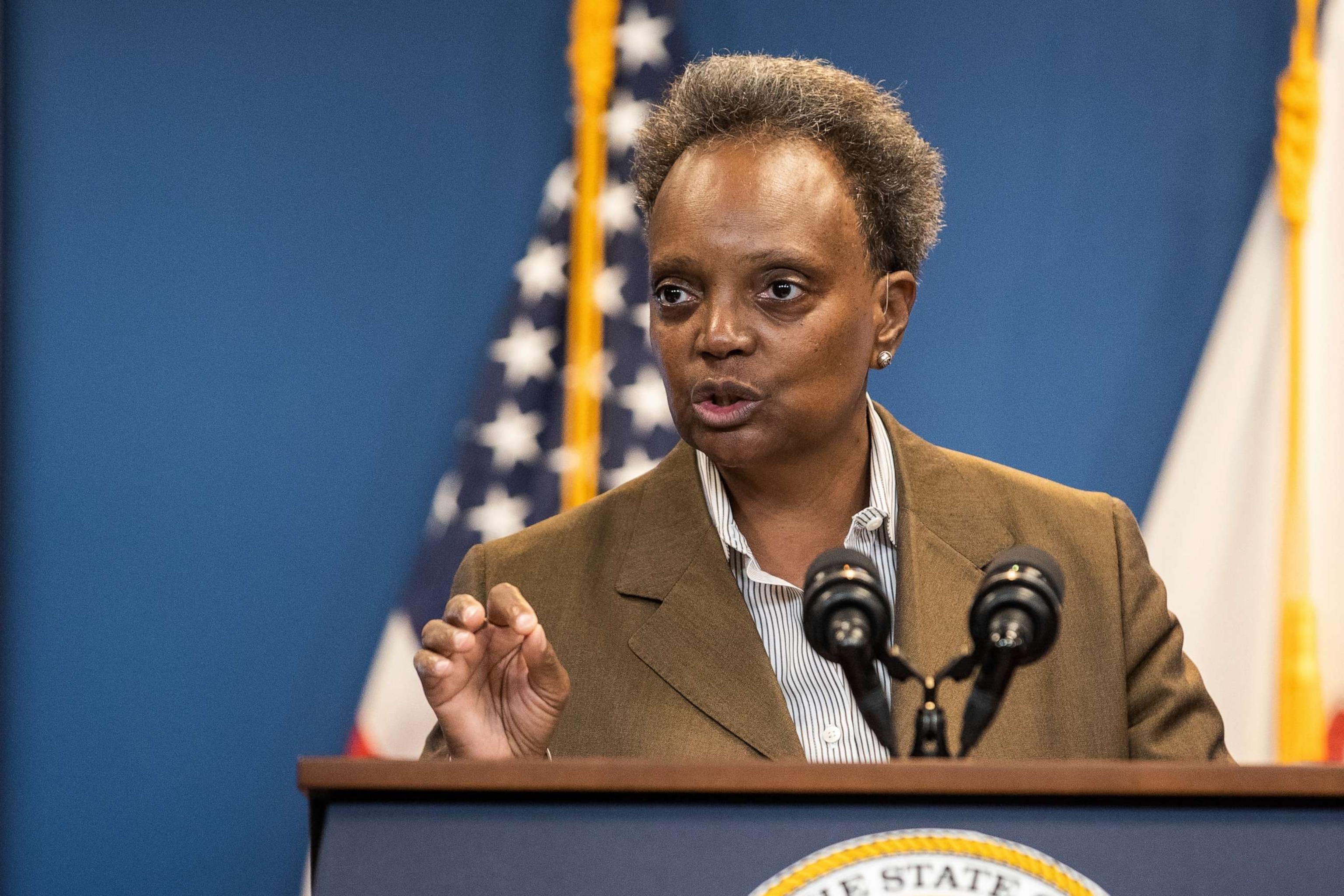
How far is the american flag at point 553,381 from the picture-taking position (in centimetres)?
306

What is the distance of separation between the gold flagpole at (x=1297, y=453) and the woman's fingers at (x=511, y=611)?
202 cm

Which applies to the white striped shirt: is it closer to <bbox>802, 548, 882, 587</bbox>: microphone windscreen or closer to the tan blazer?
the tan blazer

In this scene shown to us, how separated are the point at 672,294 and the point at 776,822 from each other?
3.01 feet

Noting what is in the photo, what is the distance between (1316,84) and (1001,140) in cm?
67

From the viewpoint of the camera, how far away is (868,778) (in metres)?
1.06

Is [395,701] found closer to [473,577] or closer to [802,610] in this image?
[473,577]

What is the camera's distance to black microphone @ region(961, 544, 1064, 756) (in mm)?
1158

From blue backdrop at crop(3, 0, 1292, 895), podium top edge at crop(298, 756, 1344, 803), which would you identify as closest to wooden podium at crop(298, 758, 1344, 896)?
podium top edge at crop(298, 756, 1344, 803)

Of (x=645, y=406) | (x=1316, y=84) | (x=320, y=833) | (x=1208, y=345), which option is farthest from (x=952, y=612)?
(x=1316, y=84)

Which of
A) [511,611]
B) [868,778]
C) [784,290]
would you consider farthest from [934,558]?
[868,778]

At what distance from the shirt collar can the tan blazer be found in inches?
0.5

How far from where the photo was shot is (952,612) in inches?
74.5

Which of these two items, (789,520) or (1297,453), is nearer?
(789,520)

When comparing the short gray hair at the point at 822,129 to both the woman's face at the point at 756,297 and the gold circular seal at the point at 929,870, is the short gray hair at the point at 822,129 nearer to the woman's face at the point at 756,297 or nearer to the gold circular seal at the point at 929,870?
the woman's face at the point at 756,297
